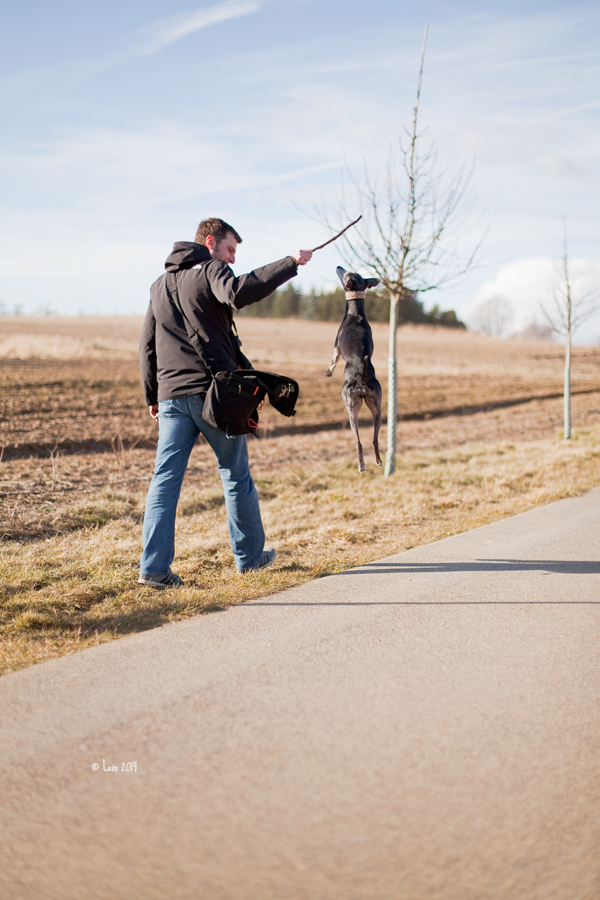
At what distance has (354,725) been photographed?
119 inches

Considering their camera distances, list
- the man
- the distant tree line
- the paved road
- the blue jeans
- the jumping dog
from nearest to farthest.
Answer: the paved road < the jumping dog < the man < the blue jeans < the distant tree line

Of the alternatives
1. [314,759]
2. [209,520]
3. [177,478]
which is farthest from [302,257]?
[209,520]

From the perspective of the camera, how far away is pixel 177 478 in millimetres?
4824

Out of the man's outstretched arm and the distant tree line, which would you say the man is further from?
the distant tree line

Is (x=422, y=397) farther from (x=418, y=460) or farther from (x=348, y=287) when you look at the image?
(x=348, y=287)

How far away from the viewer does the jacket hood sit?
4668 millimetres

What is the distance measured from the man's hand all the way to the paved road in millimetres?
2126

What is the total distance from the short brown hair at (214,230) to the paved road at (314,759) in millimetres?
2465

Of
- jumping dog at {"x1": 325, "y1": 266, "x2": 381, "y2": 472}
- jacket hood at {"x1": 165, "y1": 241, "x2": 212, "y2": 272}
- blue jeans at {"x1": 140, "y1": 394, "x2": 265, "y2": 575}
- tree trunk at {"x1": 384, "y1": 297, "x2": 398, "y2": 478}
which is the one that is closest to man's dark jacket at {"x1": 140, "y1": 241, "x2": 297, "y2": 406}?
jacket hood at {"x1": 165, "y1": 241, "x2": 212, "y2": 272}

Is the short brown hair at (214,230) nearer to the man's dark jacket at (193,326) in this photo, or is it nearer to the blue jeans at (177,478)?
the man's dark jacket at (193,326)

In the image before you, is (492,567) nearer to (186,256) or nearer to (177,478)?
(177,478)

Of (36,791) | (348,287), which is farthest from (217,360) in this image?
(36,791)

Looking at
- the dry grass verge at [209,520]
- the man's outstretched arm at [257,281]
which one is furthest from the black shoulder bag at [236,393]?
the dry grass verge at [209,520]

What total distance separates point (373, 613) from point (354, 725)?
143 centimetres
